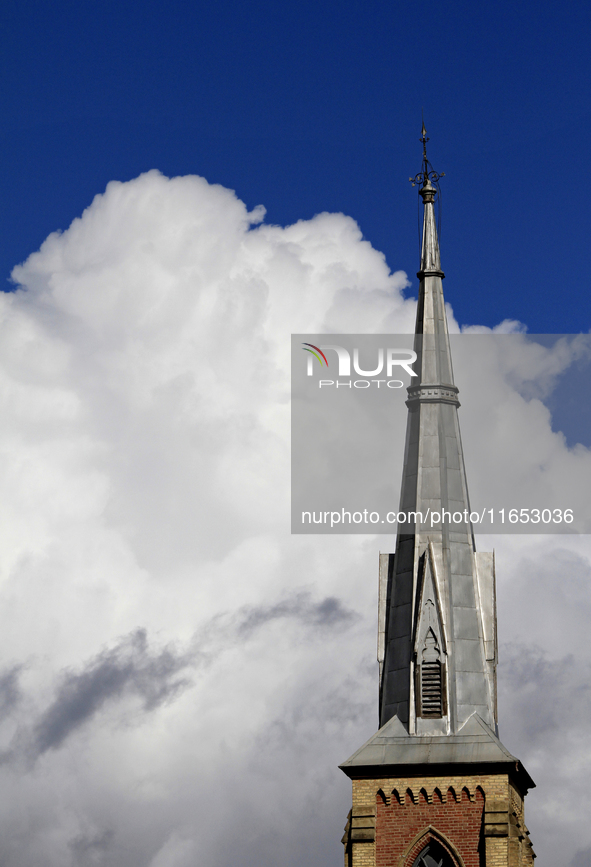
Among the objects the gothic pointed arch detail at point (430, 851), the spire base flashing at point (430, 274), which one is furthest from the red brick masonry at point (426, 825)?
the spire base flashing at point (430, 274)

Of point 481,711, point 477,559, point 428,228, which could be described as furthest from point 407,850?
point 428,228

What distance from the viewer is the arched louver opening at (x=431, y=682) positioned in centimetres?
4712

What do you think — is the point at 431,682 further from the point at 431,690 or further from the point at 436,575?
the point at 436,575

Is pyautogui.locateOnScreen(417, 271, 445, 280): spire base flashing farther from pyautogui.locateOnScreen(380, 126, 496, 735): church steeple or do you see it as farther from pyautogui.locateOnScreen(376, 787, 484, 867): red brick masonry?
pyautogui.locateOnScreen(376, 787, 484, 867): red brick masonry

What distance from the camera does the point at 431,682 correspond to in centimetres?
4747

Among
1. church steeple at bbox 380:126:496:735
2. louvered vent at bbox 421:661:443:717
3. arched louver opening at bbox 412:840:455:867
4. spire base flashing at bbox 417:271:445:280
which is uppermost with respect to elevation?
spire base flashing at bbox 417:271:445:280

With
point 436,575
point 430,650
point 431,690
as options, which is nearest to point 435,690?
point 431,690

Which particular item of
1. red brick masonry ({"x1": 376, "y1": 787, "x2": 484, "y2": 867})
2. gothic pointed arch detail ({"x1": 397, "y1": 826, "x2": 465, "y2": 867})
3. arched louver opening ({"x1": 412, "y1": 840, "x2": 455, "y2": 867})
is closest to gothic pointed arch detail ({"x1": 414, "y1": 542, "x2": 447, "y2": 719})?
red brick masonry ({"x1": 376, "y1": 787, "x2": 484, "y2": 867})

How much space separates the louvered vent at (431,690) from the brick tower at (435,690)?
0.03 m

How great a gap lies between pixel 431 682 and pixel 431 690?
24 centimetres

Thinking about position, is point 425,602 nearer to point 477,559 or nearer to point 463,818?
point 477,559

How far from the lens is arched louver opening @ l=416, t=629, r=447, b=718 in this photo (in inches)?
1855

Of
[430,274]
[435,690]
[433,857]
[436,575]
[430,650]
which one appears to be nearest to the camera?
[433,857]

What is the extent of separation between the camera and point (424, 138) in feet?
182
